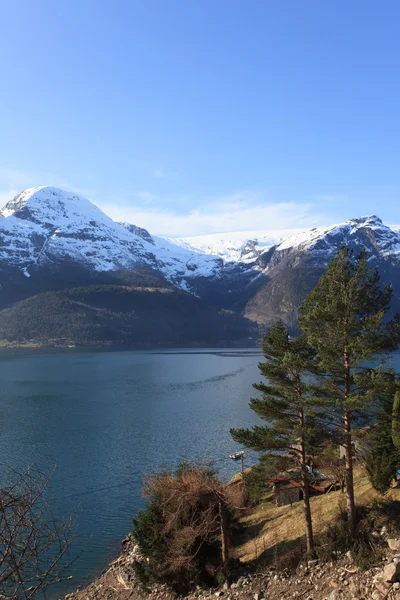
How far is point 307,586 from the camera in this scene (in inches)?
781

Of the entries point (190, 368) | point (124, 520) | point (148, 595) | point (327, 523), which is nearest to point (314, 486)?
point (327, 523)

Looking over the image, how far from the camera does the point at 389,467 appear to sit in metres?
23.8

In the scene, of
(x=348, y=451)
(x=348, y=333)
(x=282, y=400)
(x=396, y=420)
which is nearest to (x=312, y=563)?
(x=348, y=451)

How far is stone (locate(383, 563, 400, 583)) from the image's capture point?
55.5 feet

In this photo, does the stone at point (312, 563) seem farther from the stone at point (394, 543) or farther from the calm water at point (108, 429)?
the calm water at point (108, 429)

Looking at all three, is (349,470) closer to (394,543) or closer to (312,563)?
(394,543)

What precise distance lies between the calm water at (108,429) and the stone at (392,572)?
19.5m

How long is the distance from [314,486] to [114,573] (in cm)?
1400

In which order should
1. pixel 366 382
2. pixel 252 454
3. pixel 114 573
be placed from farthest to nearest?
pixel 252 454, pixel 114 573, pixel 366 382

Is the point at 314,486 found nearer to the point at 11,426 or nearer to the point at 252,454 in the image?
the point at 252,454

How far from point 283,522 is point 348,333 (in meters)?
13.4

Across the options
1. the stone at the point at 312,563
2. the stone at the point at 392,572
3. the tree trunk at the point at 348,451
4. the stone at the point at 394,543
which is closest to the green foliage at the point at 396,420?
the tree trunk at the point at 348,451

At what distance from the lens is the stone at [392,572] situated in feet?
55.5

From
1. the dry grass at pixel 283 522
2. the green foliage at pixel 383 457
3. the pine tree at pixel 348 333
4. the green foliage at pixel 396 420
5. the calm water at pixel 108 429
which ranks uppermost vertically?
the pine tree at pixel 348 333
